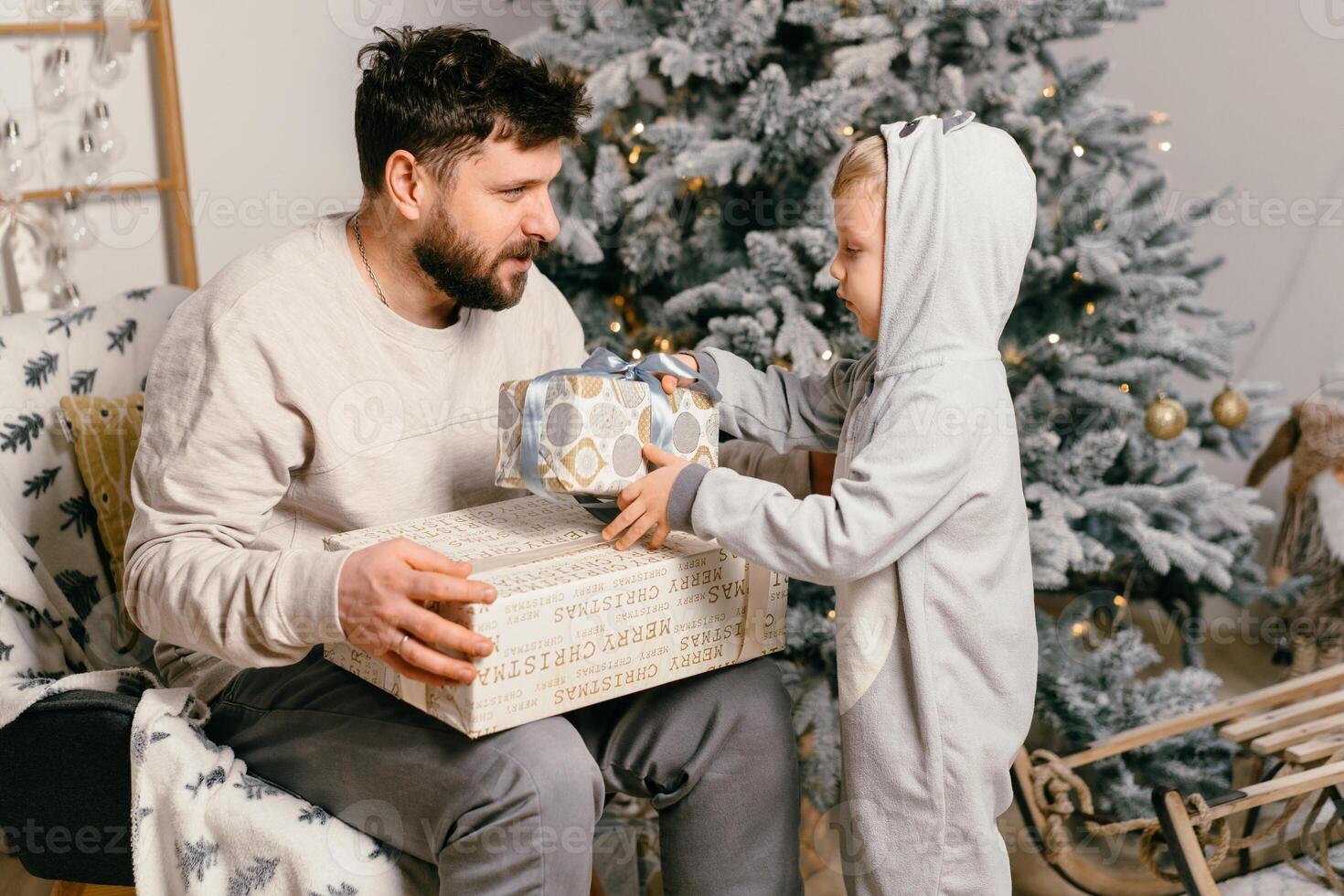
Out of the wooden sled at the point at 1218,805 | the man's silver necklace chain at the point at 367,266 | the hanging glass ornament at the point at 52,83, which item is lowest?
the wooden sled at the point at 1218,805

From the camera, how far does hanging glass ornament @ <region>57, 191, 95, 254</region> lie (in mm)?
2238

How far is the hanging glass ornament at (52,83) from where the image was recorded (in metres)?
2.17

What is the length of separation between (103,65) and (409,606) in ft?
5.54

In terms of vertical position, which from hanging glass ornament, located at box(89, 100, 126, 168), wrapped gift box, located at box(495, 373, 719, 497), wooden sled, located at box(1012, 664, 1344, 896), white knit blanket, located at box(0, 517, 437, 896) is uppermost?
hanging glass ornament, located at box(89, 100, 126, 168)

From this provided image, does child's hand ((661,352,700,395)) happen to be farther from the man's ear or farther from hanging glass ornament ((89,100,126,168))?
hanging glass ornament ((89,100,126,168))

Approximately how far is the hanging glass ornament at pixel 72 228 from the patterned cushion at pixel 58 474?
0.74m

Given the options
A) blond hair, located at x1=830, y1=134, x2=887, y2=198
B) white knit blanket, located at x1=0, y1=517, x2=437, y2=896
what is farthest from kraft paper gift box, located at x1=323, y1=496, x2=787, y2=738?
blond hair, located at x1=830, y1=134, x2=887, y2=198

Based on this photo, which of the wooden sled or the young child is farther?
the wooden sled

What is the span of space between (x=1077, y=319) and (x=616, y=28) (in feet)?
2.97

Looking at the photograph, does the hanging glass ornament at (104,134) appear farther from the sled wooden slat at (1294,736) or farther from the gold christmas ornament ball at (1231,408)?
the sled wooden slat at (1294,736)

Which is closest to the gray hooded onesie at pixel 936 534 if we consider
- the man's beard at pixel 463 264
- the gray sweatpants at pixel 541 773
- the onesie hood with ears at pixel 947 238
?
the onesie hood with ears at pixel 947 238

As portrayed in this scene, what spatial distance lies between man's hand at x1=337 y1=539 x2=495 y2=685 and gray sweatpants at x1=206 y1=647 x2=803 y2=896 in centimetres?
12

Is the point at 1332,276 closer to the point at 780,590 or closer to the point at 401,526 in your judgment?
the point at 780,590

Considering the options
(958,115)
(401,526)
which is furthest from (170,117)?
(958,115)
